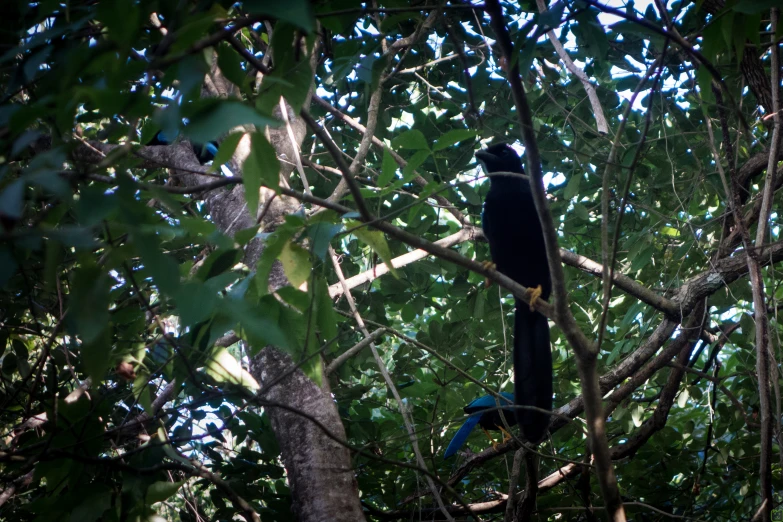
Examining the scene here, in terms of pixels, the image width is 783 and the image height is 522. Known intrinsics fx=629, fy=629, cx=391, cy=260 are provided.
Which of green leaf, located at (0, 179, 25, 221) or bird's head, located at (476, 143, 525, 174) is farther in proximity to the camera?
bird's head, located at (476, 143, 525, 174)

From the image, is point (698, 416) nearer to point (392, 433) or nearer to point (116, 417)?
point (392, 433)

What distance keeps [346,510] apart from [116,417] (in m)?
1.62

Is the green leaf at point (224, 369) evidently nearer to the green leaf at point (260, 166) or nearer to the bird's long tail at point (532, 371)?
the green leaf at point (260, 166)

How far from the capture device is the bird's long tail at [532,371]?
8.92ft

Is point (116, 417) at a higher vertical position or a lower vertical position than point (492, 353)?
lower

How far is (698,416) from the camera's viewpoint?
4.55 m

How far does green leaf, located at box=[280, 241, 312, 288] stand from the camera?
144 centimetres

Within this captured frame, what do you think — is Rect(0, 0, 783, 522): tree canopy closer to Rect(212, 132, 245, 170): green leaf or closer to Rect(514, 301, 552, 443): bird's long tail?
Rect(212, 132, 245, 170): green leaf

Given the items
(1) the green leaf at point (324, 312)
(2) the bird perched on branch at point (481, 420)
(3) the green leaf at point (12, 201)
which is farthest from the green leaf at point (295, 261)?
(2) the bird perched on branch at point (481, 420)

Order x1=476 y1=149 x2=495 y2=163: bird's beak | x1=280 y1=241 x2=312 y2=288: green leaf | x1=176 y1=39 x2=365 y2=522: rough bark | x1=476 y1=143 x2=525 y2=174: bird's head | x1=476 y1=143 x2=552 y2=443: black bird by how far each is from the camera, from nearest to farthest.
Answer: x1=280 y1=241 x2=312 y2=288: green leaf < x1=176 y1=39 x2=365 y2=522: rough bark < x1=476 y1=143 x2=552 y2=443: black bird < x1=476 y1=149 x2=495 y2=163: bird's beak < x1=476 y1=143 x2=525 y2=174: bird's head

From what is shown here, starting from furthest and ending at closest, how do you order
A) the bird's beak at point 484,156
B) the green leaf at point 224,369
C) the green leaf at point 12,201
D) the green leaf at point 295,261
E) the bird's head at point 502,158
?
the bird's head at point 502,158
the bird's beak at point 484,156
the green leaf at point 224,369
the green leaf at point 295,261
the green leaf at point 12,201

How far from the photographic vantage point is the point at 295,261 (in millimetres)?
1454

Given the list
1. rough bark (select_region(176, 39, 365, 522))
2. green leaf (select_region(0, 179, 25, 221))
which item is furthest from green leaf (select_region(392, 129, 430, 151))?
green leaf (select_region(0, 179, 25, 221))

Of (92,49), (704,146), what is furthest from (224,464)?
(704,146)
